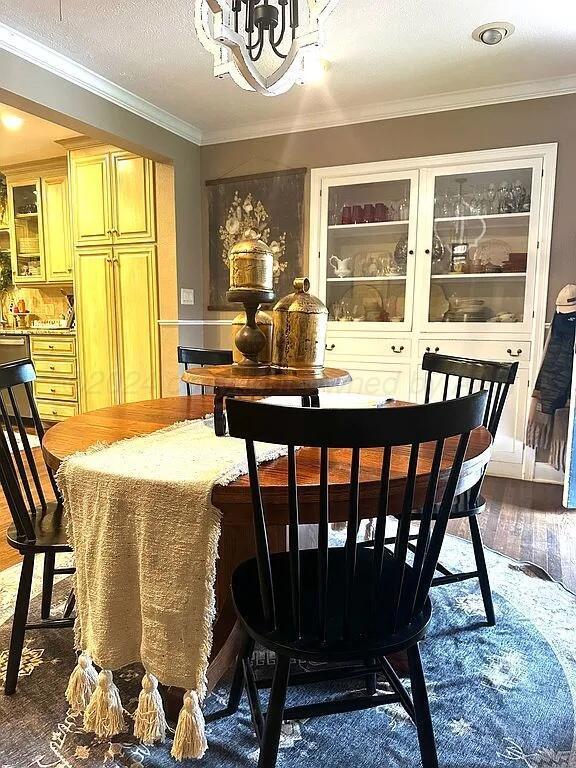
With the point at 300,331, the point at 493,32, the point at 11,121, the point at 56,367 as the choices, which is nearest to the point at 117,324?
the point at 56,367

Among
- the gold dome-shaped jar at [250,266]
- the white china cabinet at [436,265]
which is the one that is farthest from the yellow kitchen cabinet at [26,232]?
the gold dome-shaped jar at [250,266]

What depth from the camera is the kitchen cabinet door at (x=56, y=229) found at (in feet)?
15.5

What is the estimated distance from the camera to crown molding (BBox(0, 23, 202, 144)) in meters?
2.69

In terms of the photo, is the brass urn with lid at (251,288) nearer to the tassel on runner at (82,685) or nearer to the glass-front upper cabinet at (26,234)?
the tassel on runner at (82,685)

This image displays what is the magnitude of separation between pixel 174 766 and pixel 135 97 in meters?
3.61

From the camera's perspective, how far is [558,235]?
321 centimetres

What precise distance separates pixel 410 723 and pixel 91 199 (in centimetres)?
421

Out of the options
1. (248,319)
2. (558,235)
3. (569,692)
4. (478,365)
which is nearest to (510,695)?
(569,692)

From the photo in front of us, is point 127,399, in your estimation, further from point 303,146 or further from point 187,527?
point 187,527

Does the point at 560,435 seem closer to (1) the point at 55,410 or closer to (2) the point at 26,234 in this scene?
(1) the point at 55,410

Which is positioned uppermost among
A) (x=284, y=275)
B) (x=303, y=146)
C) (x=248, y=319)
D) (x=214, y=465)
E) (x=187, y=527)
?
(x=303, y=146)

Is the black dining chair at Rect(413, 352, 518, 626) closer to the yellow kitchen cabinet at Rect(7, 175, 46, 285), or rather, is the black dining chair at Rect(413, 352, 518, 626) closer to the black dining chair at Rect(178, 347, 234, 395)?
the black dining chair at Rect(178, 347, 234, 395)

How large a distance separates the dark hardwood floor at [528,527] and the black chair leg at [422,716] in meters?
1.27

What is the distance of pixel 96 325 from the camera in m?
4.38
